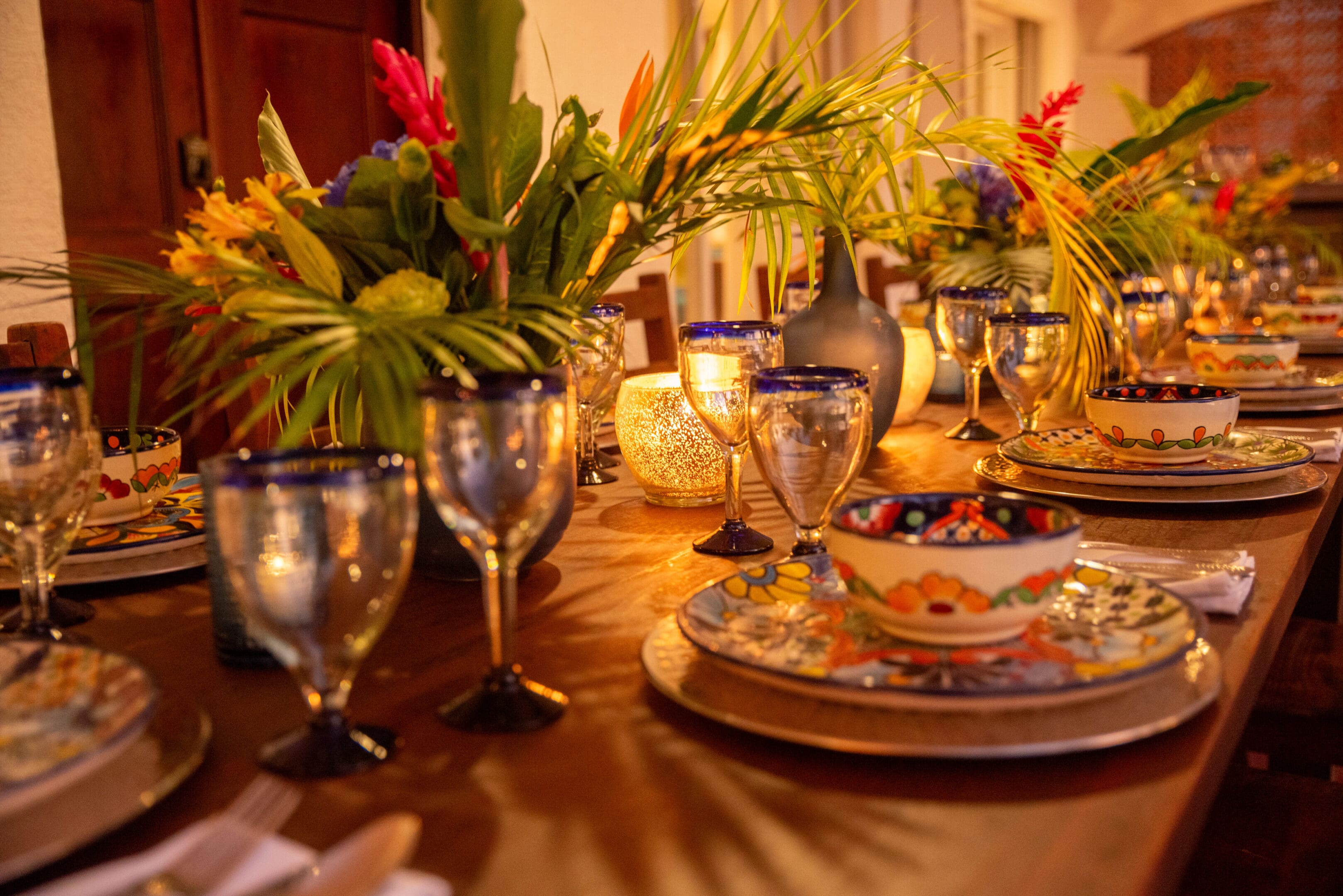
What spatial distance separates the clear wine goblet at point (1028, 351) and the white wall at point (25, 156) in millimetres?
1895

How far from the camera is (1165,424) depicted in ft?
3.71

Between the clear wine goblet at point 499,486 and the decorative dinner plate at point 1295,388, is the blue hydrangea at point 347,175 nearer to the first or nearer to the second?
the clear wine goblet at point 499,486

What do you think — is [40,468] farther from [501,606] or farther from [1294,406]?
[1294,406]

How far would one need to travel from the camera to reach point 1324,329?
232 centimetres

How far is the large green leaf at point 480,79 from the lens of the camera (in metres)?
0.67

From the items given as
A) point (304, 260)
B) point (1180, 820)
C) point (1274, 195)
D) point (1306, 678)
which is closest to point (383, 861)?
point (1180, 820)

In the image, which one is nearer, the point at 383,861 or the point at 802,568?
the point at 383,861

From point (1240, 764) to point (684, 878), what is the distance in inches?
41.5

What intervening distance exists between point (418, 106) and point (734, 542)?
1.33 ft

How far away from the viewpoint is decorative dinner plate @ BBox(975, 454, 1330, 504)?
3.52 ft

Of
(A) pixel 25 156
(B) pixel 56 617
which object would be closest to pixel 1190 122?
(B) pixel 56 617

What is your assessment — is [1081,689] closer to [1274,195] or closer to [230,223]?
[230,223]

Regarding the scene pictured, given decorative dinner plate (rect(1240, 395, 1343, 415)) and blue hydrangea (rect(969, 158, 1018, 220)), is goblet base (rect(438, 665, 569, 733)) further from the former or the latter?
blue hydrangea (rect(969, 158, 1018, 220))

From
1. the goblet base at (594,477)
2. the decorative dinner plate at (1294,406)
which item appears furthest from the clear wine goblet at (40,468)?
the decorative dinner plate at (1294,406)
